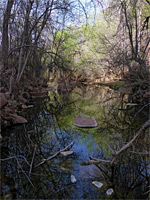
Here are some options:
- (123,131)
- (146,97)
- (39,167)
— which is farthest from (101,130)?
(146,97)

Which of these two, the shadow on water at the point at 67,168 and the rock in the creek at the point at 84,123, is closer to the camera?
the shadow on water at the point at 67,168

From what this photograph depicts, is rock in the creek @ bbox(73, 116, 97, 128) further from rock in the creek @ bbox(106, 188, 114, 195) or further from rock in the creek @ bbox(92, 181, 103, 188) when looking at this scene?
rock in the creek @ bbox(106, 188, 114, 195)

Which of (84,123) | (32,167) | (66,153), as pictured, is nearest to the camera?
(32,167)

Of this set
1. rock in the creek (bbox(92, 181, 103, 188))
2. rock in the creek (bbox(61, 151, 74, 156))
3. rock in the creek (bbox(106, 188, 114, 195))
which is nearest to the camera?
rock in the creek (bbox(106, 188, 114, 195))

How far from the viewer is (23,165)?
2387 mm

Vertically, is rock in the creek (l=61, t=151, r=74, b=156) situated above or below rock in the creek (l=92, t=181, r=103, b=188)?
above

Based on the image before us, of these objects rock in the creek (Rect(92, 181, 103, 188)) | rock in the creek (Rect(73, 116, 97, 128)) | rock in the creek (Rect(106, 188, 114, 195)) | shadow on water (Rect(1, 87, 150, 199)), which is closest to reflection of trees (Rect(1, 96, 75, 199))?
shadow on water (Rect(1, 87, 150, 199))

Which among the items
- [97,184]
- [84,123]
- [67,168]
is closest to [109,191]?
[97,184]

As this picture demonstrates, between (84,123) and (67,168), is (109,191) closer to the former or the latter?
(67,168)

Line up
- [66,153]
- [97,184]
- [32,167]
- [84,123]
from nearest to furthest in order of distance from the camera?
[97,184] → [32,167] → [66,153] → [84,123]

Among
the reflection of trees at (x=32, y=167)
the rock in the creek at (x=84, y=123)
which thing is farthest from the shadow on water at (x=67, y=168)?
the rock in the creek at (x=84, y=123)

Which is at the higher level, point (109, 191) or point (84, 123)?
point (84, 123)

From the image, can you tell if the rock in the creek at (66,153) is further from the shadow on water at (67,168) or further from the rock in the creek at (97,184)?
the rock in the creek at (97,184)

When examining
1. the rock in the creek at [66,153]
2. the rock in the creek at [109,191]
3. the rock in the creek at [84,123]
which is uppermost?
the rock in the creek at [84,123]
